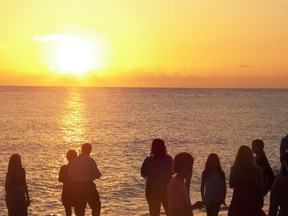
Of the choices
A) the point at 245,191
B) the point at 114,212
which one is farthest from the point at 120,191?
the point at 245,191

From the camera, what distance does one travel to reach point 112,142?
164 ft

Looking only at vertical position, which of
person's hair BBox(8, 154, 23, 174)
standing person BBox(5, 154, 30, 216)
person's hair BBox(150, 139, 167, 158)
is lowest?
standing person BBox(5, 154, 30, 216)

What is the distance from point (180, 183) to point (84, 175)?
13.5ft

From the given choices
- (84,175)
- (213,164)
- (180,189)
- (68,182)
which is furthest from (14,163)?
(180,189)

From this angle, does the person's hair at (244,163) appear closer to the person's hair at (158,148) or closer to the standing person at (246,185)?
the standing person at (246,185)

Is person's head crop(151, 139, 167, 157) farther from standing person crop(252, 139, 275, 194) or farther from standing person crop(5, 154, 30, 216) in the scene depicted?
standing person crop(5, 154, 30, 216)

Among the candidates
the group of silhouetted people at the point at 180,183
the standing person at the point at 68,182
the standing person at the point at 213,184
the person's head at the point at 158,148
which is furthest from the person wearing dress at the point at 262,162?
the standing person at the point at 68,182

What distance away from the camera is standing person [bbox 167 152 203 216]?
7.61m

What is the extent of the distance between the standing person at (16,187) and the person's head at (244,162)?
4879 millimetres

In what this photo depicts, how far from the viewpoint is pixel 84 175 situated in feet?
37.6

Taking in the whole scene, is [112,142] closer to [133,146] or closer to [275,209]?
[133,146]

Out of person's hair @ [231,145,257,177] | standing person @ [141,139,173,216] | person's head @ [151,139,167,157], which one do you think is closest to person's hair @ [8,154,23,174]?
standing person @ [141,139,173,216]

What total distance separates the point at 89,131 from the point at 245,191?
5712 cm

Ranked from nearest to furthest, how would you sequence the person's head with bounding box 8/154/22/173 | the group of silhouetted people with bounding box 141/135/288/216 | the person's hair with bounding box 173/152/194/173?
1. the group of silhouetted people with bounding box 141/135/288/216
2. the person's hair with bounding box 173/152/194/173
3. the person's head with bounding box 8/154/22/173
